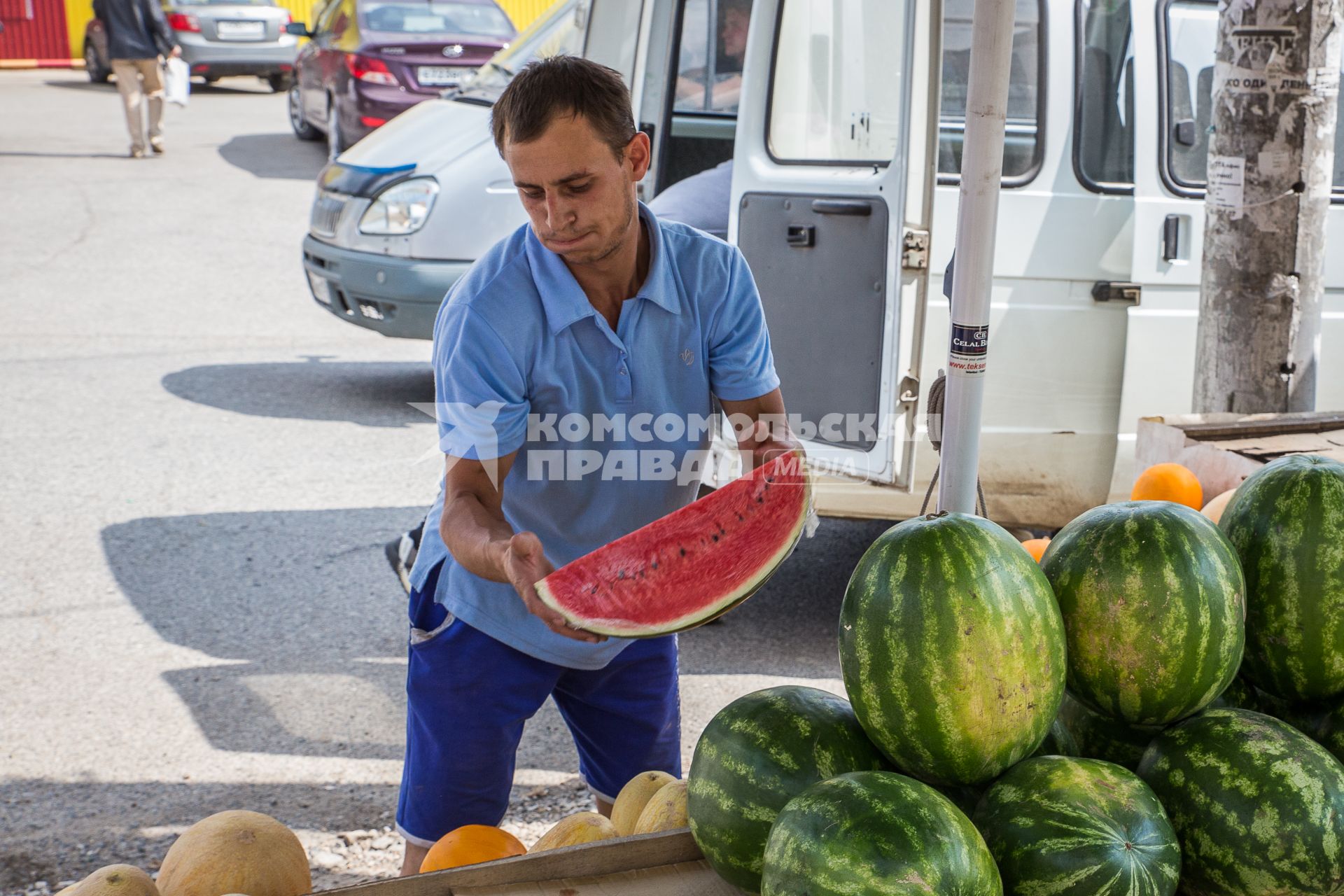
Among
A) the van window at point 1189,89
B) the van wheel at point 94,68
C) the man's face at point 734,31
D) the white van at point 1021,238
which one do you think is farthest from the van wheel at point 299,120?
the van window at point 1189,89

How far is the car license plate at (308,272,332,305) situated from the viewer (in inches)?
306

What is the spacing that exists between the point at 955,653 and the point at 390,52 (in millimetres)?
13472

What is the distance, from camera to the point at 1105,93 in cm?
485

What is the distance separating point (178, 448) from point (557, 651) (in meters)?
5.62

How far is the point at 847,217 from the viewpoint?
4512mm

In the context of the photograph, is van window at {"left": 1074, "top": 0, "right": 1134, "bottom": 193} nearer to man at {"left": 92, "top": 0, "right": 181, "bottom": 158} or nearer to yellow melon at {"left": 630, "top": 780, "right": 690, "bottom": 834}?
yellow melon at {"left": 630, "top": 780, "right": 690, "bottom": 834}

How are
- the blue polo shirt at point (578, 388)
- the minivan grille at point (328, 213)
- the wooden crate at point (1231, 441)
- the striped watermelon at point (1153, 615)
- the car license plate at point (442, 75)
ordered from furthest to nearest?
the car license plate at point (442, 75) < the minivan grille at point (328, 213) < the wooden crate at point (1231, 441) < the blue polo shirt at point (578, 388) < the striped watermelon at point (1153, 615)

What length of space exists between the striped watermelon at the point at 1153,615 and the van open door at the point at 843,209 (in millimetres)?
2685

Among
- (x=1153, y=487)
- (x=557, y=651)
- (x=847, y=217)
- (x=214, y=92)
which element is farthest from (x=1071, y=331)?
(x=214, y=92)

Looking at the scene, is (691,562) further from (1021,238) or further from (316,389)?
(316,389)

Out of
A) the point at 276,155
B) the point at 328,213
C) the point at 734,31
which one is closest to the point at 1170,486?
the point at 734,31

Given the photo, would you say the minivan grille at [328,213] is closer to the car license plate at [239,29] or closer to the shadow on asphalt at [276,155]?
the shadow on asphalt at [276,155]

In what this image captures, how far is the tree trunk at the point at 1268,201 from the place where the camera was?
354cm

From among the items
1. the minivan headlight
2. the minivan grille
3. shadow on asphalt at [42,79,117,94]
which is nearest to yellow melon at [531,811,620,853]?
the minivan headlight
